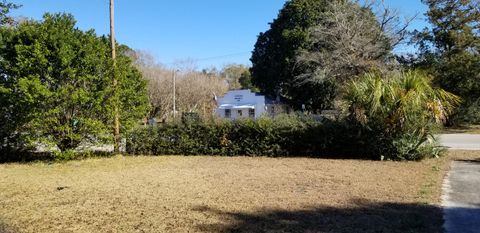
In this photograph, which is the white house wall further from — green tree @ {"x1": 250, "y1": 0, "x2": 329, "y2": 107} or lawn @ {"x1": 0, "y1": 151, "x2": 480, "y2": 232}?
lawn @ {"x1": 0, "y1": 151, "x2": 480, "y2": 232}

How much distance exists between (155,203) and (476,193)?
19.0 ft

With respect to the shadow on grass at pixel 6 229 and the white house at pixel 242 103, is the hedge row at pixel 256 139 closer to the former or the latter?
the shadow on grass at pixel 6 229

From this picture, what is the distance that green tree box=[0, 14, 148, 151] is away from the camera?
12617 millimetres

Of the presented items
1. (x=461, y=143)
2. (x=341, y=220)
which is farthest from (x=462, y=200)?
(x=461, y=143)

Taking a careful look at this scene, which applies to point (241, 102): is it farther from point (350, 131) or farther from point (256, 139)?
point (350, 131)

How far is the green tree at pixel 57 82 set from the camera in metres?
12.6

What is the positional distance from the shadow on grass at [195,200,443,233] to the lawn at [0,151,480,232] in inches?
0.5

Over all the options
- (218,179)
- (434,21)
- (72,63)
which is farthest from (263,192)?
(434,21)

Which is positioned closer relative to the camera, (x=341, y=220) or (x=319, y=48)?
(x=341, y=220)

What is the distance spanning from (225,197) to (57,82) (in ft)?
27.1

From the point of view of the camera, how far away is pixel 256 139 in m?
14.6

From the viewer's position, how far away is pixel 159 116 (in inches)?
1822

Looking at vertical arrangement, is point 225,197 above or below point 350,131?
below

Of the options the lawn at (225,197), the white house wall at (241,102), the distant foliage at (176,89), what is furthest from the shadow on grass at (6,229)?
the white house wall at (241,102)
